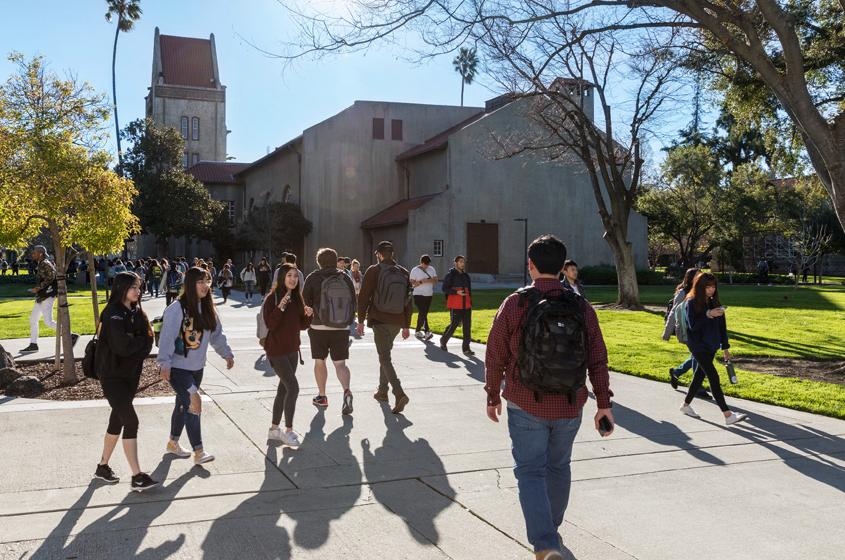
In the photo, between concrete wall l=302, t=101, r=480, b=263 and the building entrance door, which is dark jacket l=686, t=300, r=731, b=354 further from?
concrete wall l=302, t=101, r=480, b=263

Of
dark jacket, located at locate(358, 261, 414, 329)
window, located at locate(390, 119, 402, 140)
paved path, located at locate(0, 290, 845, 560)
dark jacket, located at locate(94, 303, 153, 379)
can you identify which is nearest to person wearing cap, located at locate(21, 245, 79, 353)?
paved path, located at locate(0, 290, 845, 560)

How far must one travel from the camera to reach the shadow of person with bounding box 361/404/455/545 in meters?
4.92

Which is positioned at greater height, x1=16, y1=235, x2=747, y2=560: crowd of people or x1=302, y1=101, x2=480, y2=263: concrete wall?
x1=302, y1=101, x2=480, y2=263: concrete wall

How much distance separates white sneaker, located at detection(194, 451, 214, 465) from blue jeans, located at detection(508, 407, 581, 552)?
3.14 meters

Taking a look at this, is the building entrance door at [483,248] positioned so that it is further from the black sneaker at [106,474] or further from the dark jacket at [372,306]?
the black sneaker at [106,474]

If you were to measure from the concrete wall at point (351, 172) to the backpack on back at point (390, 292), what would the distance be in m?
36.2

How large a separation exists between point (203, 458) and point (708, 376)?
16.9 ft

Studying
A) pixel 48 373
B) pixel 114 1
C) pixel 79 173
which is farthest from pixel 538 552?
pixel 114 1

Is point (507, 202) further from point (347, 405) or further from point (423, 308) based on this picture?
point (347, 405)

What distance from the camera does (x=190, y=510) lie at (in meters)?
5.09

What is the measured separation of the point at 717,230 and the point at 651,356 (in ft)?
140

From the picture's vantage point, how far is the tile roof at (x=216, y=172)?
6359cm

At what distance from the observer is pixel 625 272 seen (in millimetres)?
24906

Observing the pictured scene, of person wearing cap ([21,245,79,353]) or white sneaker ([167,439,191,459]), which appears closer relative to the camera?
white sneaker ([167,439,191,459])
